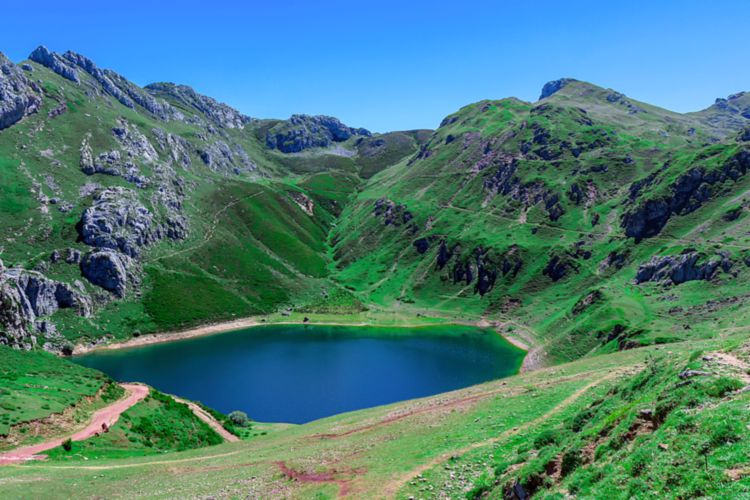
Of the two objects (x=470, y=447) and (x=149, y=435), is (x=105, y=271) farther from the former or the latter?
(x=470, y=447)

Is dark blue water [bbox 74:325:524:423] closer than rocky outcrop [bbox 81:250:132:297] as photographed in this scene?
Yes

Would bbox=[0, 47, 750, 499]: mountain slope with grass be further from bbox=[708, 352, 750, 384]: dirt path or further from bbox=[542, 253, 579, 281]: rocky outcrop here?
bbox=[542, 253, 579, 281]: rocky outcrop

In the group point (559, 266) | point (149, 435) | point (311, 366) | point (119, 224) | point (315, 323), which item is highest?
point (119, 224)

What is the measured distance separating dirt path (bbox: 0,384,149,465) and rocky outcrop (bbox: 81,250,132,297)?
362ft

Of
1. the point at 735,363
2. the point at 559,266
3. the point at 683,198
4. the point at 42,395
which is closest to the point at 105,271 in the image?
the point at 42,395

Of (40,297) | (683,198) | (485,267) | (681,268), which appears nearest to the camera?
(681,268)

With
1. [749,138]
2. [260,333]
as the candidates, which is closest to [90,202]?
[260,333]

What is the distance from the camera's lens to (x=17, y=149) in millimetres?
187125

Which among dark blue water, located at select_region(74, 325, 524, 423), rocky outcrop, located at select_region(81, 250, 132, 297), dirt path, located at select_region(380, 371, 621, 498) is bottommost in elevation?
dark blue water, located at select_region(74, 325, 524, 423)

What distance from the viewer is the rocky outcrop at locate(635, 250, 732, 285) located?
112438 millimetres

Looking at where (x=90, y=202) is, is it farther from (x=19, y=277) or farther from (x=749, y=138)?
(x=749, y=138)

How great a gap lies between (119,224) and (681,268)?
194 metres

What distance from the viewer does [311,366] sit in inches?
4646

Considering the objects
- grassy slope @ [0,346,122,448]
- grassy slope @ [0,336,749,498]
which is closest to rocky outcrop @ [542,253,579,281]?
grassy slope @ [0,336,749,498]
